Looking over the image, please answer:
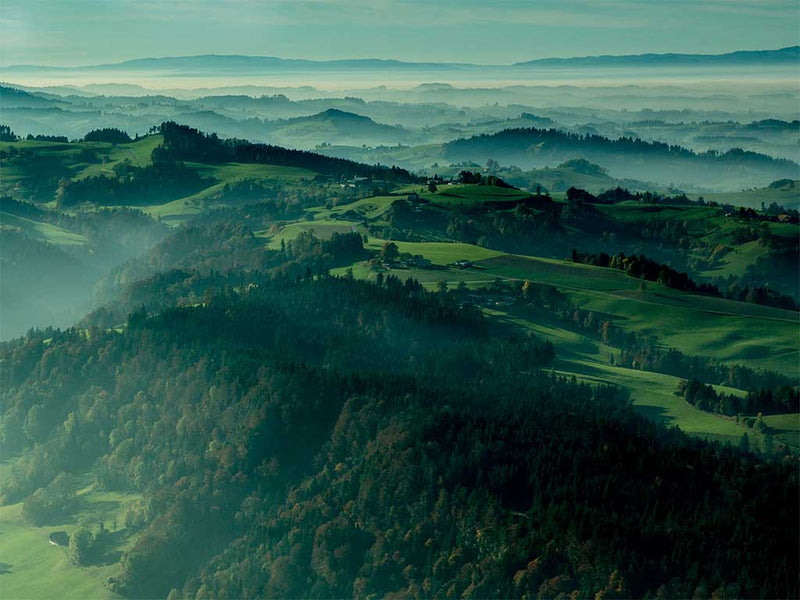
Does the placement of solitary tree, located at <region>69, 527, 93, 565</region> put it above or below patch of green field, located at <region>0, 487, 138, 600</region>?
above

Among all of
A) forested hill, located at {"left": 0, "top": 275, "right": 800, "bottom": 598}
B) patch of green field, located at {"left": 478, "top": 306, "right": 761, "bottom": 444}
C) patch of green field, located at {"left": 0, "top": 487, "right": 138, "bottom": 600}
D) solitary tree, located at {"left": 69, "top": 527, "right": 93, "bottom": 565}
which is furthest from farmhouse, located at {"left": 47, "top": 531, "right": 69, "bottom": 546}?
patch of green field, located at {"left": 478, "top": 306, "right": 761, "bottom": 444}

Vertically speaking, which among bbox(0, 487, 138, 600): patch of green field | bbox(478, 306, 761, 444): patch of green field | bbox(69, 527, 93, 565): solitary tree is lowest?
bbox(0, 487, 138, 600): patch of green field

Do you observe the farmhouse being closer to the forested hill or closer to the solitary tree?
the solitary tree

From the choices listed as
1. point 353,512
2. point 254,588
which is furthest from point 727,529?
point 254,588

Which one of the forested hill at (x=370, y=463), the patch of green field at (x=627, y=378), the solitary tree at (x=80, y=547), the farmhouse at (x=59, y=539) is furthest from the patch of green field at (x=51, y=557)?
the patch of green field at (x=627, y=378)

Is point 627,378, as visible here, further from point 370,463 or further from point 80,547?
point 80,547

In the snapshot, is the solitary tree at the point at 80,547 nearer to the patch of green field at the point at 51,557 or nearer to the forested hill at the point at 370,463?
the forested hill at the point at 370,463
